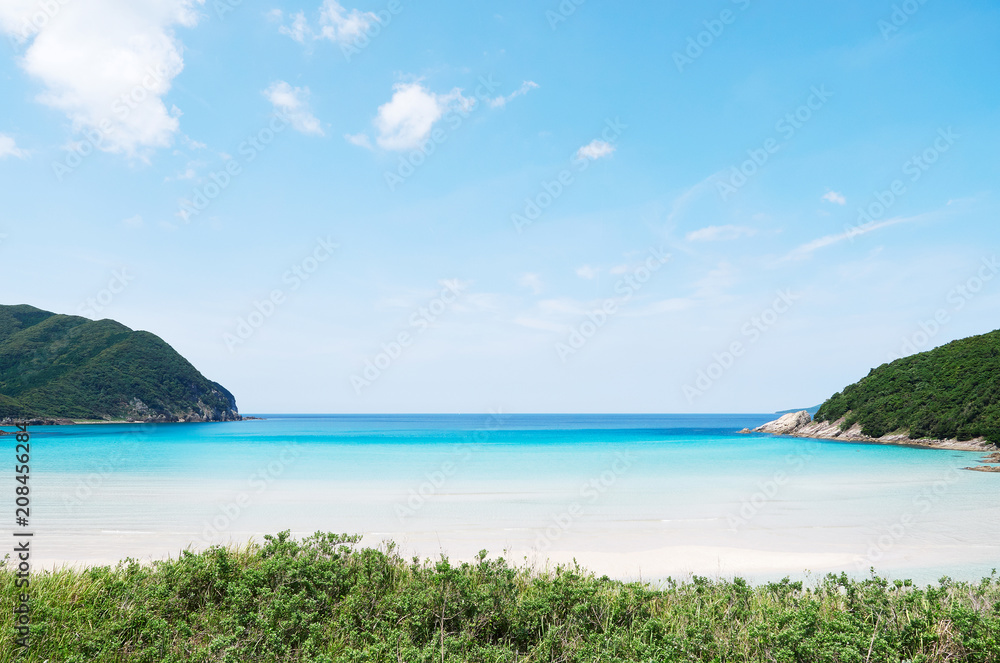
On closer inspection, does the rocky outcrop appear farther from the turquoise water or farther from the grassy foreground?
the grassy foreground

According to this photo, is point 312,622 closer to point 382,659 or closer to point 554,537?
point 382,659

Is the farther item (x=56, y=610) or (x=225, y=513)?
(x=225, y=513)

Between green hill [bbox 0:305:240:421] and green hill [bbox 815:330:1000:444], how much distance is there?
12478 centimetres

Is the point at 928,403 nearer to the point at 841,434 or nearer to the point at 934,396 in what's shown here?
the point at 934,396

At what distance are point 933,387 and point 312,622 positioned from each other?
72526mm

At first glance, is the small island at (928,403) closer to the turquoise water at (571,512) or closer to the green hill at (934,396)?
the green hill at (934,396)

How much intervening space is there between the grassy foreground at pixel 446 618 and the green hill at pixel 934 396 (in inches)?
2193

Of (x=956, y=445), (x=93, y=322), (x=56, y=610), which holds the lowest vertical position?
(x=956, y=445)

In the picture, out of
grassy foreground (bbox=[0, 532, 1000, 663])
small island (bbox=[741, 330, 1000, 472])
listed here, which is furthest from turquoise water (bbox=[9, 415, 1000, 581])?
small island (bbox=[741, 330, 1000, 472])

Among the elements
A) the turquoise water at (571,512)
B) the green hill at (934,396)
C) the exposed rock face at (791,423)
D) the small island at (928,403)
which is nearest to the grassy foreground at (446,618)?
the turquoise water at (571,512)

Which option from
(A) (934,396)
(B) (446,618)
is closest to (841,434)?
(A) (934,396)

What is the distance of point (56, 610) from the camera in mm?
5016

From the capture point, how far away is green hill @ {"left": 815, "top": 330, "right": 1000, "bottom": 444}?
49.7 metres

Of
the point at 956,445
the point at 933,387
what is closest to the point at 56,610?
the point at 956,445
